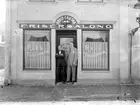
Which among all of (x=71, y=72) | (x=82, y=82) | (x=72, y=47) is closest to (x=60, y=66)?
(x=71, y=72)

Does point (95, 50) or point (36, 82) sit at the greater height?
point (95, 50)

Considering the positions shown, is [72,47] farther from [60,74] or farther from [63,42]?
[60,74]

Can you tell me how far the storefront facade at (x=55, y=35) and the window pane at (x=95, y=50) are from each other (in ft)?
0.36

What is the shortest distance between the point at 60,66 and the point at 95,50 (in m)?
1.95

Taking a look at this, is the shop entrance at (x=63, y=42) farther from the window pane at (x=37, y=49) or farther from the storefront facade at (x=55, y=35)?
the window pane at (x=37, y=49)

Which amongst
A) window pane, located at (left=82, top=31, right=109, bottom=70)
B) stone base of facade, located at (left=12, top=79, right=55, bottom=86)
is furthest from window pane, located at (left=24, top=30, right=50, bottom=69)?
window pane, located at (left=82, top=31, right=109, bottom=70)

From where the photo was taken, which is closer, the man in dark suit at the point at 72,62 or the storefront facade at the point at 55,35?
the storefront facade at the point at 55,35

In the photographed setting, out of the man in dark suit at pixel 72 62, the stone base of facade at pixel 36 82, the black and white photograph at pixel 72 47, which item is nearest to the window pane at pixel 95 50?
the black and white photograph at pixel 72 47

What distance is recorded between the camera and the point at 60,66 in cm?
725

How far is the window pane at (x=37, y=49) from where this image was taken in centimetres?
705

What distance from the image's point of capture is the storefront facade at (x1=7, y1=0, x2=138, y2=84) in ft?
22.5

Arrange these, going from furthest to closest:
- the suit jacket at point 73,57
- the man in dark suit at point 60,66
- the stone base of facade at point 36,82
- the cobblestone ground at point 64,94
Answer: the man in dark suit at point 60,66 < the suit jacket at point 73,57 < the stone base of facade at point 36,82 < the cobblestone ground at point 64,94

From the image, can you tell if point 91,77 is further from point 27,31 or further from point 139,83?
point 27,31

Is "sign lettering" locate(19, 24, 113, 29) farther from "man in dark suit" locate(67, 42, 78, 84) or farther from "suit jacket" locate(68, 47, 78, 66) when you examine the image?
"suit jacket" locate(68, 47, 78, 66)
